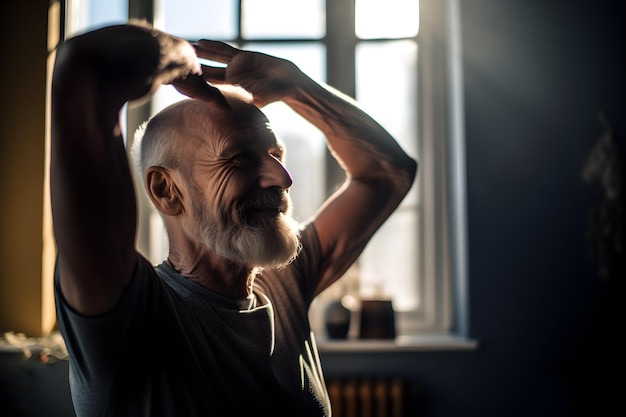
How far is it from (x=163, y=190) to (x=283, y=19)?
2.45 metres

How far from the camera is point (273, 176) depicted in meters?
0.67

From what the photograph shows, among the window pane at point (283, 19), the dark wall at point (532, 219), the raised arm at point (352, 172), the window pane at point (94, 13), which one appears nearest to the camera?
the raised arm at point (352, 172)

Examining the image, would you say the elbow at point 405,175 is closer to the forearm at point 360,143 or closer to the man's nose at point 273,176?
the forearm at point 360,143

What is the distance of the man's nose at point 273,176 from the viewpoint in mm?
669

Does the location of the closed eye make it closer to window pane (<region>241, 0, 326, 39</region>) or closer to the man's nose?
the man's nose

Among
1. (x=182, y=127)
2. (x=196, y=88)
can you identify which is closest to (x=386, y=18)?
(x=182, y=127)

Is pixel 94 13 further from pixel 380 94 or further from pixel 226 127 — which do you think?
pixel 226 127

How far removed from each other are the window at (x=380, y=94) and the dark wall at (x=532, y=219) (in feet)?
0.76

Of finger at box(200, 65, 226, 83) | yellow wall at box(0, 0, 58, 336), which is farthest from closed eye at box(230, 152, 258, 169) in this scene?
yellow wall at box(0, 0, 58, 336)

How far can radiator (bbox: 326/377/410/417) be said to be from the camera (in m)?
2.47

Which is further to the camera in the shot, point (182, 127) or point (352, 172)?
point (352, 172)

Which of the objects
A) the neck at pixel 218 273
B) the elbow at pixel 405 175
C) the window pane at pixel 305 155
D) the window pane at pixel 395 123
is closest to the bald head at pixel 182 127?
the neck at pixel 218 273

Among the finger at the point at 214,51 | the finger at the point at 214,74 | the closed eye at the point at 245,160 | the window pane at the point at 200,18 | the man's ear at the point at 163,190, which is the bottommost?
the man's ear at the point at 163,190

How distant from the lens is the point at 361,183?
0.92m
